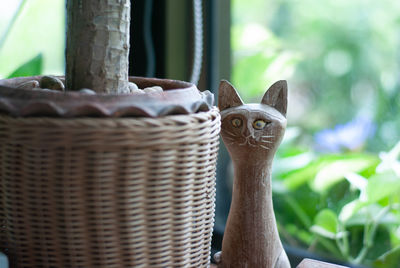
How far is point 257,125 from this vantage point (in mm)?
664

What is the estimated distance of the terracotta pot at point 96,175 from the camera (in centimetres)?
Result: 52

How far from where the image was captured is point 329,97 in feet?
4.77

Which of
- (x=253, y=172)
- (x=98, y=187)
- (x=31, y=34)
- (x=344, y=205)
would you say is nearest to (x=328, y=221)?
(x=344, y=205)

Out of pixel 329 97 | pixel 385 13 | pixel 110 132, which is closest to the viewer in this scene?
pixel 110 132

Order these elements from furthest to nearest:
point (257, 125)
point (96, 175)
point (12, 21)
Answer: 1. point (12, 21)
2. point (257, 125)
3. point (96, 175)

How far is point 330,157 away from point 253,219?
0.52 meters

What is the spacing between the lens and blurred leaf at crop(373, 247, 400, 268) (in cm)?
97

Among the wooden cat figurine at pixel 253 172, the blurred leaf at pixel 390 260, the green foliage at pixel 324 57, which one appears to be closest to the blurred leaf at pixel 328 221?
the blurred leaf at pixel 390 260

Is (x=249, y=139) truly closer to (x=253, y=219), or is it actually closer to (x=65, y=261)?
(x=253, y=219)

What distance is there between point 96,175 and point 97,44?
0.59ft

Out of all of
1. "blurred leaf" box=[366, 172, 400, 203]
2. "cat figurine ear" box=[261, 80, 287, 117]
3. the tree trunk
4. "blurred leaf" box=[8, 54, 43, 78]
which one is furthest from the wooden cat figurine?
"blurred leaf" box=[8, 54, 43, 78]

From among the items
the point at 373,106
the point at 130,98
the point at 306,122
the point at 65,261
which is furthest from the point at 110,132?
the point at 306,122

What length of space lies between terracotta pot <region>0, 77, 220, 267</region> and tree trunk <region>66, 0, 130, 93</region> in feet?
0.26

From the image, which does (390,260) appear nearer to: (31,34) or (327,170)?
(327,170)
